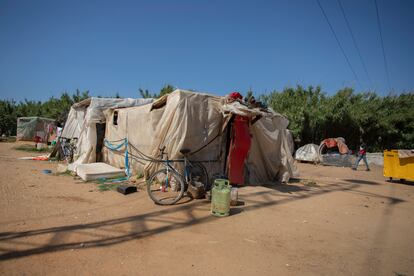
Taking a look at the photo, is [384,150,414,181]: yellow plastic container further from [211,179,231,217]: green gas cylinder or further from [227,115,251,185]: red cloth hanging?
[211,179,231,217]: green gas cylinder

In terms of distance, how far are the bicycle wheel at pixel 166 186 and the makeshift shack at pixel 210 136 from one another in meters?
0.58

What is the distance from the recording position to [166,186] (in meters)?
6.38

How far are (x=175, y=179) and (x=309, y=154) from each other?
1513 centimetres

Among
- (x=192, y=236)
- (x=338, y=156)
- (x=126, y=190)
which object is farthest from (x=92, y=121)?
(x=338, y=156)

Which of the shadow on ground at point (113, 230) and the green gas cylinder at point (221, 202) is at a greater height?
the green gas cylinder at point (221, 202)

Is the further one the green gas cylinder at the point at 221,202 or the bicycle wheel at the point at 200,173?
the bicycle wheel at the point at 200,173

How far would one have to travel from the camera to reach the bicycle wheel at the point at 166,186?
18.5 feet

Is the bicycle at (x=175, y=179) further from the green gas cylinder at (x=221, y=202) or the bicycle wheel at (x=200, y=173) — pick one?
the green gas cylinder at (x=221, y=202)

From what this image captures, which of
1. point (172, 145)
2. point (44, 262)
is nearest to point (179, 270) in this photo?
point (44, 262)

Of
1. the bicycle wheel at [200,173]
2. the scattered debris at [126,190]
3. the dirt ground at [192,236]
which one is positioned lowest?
the dirt ground at [192,236]

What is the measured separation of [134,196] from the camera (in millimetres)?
5992

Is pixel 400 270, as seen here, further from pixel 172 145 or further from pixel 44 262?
pixel 172 145

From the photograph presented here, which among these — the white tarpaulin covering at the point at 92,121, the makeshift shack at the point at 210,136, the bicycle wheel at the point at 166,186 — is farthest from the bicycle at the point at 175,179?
the white tarpaulin covering at the point at 92,121

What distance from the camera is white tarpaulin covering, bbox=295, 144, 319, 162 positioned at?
18.3 m
